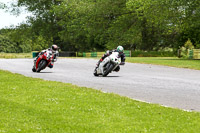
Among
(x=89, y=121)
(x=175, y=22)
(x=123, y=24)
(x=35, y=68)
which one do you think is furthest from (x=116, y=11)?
(x=89, y=121)

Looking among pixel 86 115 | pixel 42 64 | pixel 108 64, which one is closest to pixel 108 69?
pixel 108 64

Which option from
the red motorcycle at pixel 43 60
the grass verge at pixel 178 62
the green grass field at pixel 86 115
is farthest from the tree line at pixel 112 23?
the green grass field at pixel 86 115

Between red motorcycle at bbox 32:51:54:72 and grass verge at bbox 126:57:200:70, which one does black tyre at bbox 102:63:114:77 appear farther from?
grass verge at bbox 126:57:200:70

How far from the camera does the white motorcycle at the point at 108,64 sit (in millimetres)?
18456

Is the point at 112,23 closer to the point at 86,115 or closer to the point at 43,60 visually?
the point at 43,60

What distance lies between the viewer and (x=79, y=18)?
5966 cm

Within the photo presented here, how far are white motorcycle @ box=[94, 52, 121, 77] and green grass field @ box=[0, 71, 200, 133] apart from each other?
7.34 metres

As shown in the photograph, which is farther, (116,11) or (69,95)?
(116,11)

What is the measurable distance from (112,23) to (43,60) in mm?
36585

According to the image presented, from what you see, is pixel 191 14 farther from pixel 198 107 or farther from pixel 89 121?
pixel 89 121

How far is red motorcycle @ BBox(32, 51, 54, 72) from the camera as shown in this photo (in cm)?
2192

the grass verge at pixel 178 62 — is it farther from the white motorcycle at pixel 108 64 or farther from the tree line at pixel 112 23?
the white motorcycle at pixel 108 64

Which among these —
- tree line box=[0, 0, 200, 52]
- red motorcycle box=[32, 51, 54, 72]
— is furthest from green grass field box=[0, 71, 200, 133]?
tree line box=[0, 0, 200, 52]

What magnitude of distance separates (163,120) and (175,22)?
36127mm
